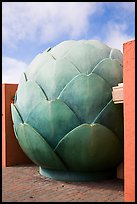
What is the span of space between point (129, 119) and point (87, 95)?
1.65 m

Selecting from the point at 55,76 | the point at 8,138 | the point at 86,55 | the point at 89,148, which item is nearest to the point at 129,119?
the point at 89,148

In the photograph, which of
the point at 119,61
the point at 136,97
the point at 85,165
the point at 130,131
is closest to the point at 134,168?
the point at 130,131

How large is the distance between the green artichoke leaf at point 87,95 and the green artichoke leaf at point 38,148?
0.93m

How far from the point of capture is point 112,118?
5750 millimetres

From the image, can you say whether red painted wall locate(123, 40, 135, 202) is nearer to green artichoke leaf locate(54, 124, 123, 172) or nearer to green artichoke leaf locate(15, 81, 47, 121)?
green artichoke leaf locate(54, 124, 123, 172)

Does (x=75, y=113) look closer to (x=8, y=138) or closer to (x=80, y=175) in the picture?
(x=80, y=175)

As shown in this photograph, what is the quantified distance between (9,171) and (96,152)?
3.04 m

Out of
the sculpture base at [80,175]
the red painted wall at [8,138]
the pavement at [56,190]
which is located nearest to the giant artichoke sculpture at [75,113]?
the sculpture base at [80,175]

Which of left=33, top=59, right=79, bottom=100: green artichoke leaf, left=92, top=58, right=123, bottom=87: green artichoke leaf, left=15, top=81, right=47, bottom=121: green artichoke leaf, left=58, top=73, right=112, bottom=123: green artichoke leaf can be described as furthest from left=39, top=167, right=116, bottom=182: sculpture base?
left=92, top=58, right=123, bottom=87: green artichoke leaf

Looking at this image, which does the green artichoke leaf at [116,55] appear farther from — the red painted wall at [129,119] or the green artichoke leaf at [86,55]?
the red painted wall at [129,119]

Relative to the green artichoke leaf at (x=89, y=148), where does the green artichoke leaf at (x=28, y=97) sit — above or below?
above

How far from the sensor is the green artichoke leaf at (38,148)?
5906 mm

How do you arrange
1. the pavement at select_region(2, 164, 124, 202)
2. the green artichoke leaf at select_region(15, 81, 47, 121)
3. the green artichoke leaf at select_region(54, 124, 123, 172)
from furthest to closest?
the green artichoke leaf at select_region(15, 81, 47, 121)
the green artichoke leaf at select_region(54, 124, 123, 172)
the pavement at select_region(2, 164, 124, 202)

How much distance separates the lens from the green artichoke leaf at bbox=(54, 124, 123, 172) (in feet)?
18.5
